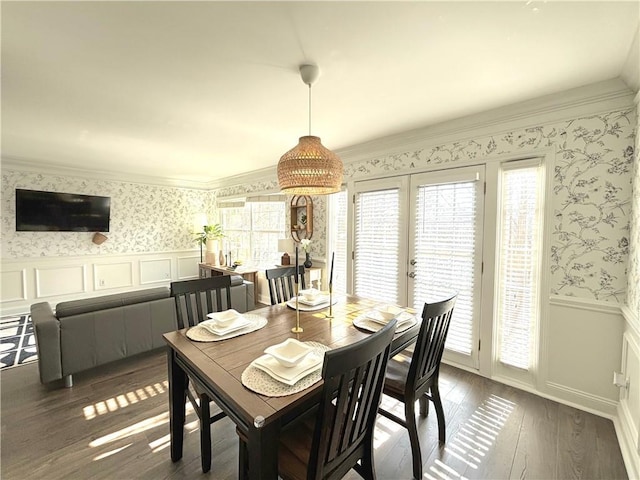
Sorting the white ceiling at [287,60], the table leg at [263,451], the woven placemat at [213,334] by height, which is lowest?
the table leg at [263,451]

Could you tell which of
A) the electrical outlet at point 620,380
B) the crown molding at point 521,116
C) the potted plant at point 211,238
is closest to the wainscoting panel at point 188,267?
the potted plant at point 211,238

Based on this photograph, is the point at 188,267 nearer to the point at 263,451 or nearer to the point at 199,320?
the point at 199,320

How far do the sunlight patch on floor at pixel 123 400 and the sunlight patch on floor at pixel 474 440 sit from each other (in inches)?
85.0

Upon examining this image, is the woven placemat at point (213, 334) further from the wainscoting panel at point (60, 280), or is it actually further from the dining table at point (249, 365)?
the wainscoting panel at point (60, 280)

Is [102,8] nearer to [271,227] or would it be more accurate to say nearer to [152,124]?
[152,124]

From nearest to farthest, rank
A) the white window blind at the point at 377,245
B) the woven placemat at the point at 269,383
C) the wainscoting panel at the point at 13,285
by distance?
the woven placemat at the point at 269,383 → the white window blind at the point at 377,245 → the wainscoting panel at the point at 13,285

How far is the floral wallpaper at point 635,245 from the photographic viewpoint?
175cm

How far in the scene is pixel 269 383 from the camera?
1171 millimetres

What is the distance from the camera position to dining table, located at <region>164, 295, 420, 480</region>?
3.35 feet

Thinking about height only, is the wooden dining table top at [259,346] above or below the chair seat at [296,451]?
above

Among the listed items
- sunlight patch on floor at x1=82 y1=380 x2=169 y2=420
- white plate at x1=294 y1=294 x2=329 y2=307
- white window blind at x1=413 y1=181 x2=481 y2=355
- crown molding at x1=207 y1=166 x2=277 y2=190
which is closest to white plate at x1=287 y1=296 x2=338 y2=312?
white plate at x1=294 y1=294 x2=329 y2=307

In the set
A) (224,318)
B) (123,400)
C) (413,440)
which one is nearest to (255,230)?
(123,400)

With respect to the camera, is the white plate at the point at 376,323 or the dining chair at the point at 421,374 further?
the white plate at the point at 376,323

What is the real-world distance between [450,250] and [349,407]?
2.19 meters
